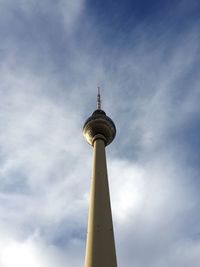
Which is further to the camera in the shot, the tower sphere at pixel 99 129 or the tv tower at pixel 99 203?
the tower sphere at pixel 99 129

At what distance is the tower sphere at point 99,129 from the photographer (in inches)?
2675

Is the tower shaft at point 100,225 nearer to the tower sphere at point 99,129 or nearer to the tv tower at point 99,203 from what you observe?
the tv tower at point 99,203

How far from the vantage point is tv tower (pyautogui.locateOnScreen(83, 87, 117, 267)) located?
40062 mm

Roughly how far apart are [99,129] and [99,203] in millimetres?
23183

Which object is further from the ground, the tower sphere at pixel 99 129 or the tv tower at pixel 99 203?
the tower sphere at pixel 99 129

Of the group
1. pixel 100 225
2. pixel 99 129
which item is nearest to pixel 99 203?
pixel 100 225

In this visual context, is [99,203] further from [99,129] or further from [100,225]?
[99,129]

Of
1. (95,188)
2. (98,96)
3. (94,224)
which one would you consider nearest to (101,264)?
(94,224)

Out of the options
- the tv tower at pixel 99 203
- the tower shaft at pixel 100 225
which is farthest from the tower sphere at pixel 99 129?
the tower shaft at pixel 100 225

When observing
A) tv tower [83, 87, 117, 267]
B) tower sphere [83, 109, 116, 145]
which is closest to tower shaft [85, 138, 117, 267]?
tv tower [83, 87, 117, 267]

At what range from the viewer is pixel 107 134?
6831 centimetres

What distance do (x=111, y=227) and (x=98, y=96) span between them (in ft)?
157

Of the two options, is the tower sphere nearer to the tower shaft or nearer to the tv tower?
the tv tower

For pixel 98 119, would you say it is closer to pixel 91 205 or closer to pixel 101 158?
pixel 101 158
